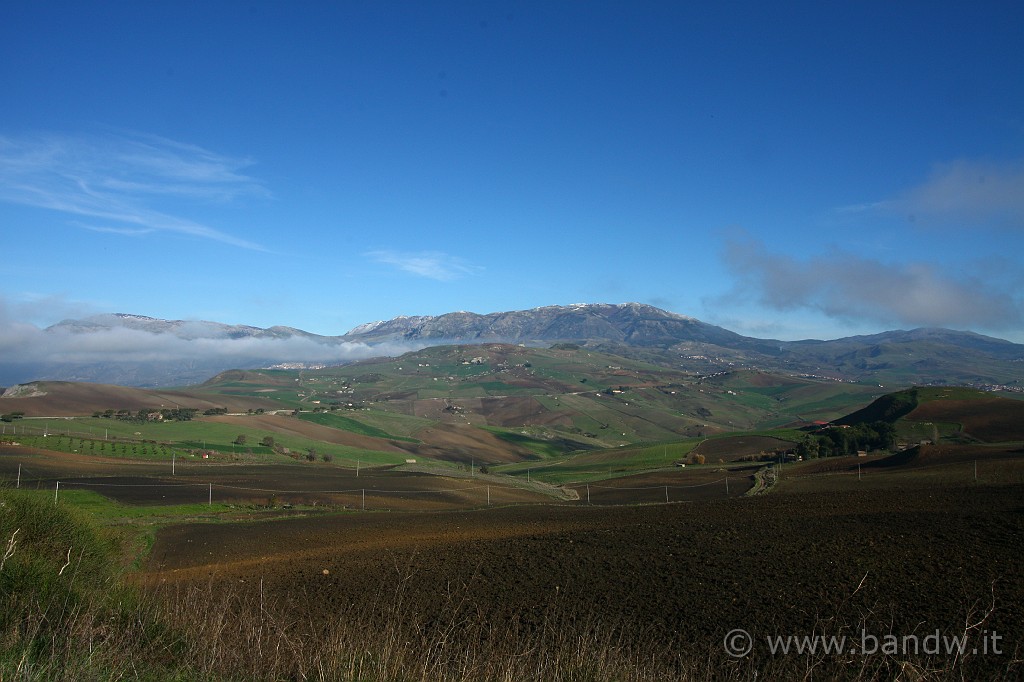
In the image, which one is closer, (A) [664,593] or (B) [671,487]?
(A) [664,593]

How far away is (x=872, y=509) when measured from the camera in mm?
27047

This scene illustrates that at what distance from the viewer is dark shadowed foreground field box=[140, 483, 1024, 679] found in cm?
1028

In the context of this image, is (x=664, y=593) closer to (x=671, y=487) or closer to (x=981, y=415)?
(x=671, y=487)

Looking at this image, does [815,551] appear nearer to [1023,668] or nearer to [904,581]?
[904,581]

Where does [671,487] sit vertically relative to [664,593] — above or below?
below

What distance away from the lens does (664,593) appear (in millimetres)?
16750

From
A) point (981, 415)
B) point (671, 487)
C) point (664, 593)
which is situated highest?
point (664, 593)

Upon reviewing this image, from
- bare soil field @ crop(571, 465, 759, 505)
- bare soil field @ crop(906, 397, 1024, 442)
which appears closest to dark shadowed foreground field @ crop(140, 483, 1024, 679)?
bare soil field @ crop(571, 465, 759, 505)

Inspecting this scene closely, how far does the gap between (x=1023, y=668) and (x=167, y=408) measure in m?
132

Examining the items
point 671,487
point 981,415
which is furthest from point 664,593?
point 981,415

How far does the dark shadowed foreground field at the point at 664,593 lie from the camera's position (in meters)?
10.3

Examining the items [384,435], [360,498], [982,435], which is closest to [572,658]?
[360,498]

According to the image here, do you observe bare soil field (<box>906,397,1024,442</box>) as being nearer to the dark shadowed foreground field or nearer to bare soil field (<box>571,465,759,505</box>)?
bare soil field (<box>571,465,759,505</box>)

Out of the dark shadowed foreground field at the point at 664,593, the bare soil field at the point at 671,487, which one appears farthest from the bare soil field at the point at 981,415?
the dark shadowed foreground field at the point at 664,593
